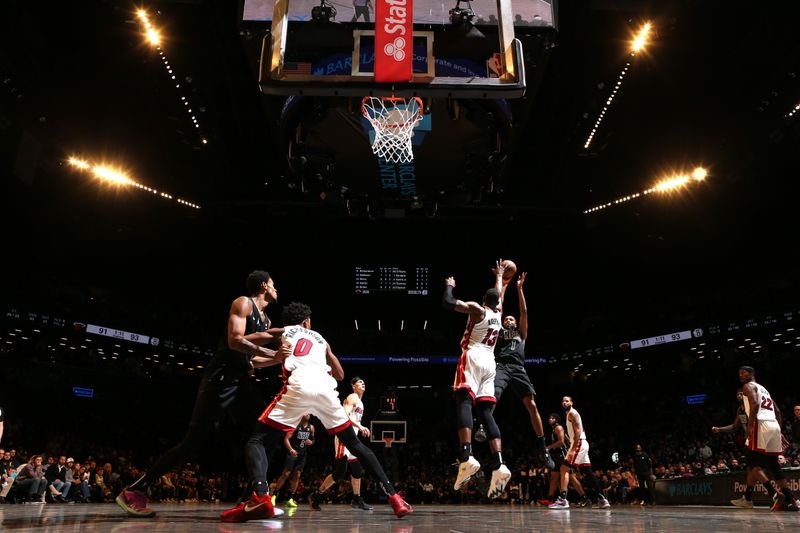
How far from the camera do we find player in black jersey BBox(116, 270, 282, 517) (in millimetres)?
4973

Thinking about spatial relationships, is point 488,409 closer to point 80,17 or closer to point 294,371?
point 294,371

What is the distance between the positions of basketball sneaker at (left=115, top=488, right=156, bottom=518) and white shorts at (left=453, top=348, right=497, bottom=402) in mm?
3201

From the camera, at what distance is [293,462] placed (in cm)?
938

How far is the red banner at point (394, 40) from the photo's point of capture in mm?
6363

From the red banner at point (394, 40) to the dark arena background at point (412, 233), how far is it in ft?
0.67

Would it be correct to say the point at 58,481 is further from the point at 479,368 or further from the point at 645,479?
the point at 645,479

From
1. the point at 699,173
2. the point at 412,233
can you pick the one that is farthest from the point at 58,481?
the point at 699,173

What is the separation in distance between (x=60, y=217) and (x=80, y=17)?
10.9 meters

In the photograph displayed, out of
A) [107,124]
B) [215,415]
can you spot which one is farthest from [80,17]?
[215,415]

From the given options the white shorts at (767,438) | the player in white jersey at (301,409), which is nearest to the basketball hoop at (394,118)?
the player in white jersey at (301,409)

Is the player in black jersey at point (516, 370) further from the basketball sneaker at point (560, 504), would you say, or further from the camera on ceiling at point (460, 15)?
the camera on ceiling at point (460, 15)

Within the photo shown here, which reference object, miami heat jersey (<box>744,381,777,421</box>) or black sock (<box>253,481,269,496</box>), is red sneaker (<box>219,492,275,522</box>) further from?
miami heat jersey (<box>744,381,777,421</box>)

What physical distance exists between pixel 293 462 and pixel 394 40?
6148 millimetres

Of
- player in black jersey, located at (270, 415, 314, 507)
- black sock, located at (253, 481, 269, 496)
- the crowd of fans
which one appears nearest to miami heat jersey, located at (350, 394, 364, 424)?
player in black jersey, located at (270, 415, 314, 507)
